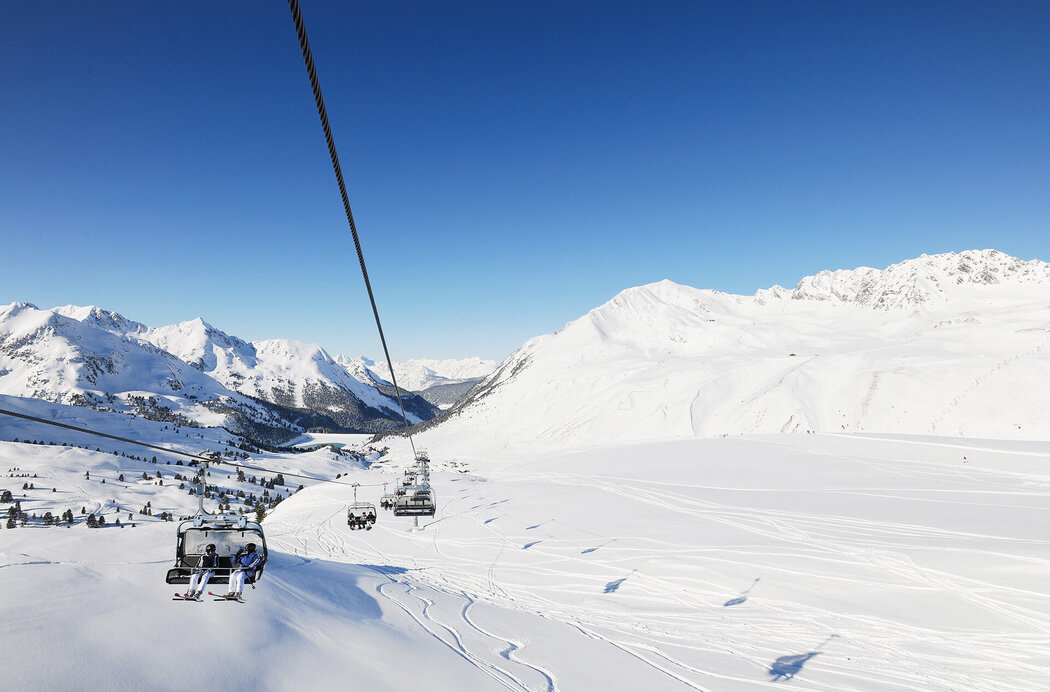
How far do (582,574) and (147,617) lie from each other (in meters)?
17.3

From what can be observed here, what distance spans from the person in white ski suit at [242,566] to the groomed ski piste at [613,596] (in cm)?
160

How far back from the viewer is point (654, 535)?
2691cm

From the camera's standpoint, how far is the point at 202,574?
9.61 meters

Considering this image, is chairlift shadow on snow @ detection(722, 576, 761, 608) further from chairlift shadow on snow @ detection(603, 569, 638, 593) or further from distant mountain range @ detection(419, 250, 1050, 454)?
distant mountain range @ detection(419, 250, 1050, 454)

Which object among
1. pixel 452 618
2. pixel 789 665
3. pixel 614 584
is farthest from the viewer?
pixel 614 584

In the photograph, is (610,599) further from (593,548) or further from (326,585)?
(326,585)

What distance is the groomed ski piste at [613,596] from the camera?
33.1 ft

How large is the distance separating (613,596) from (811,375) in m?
76.0

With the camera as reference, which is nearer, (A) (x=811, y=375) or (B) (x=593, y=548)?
(B) (x=593, y=548)

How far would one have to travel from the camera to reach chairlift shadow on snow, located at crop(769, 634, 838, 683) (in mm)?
13302

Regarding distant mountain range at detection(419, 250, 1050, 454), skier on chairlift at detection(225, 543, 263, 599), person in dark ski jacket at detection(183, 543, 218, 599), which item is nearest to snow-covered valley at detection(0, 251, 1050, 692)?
distant mountain range at detection(419, 250, 1050, 454)

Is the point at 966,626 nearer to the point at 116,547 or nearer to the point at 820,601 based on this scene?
the point at 820,601

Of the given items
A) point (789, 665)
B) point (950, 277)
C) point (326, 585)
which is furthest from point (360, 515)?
point (950, 277)

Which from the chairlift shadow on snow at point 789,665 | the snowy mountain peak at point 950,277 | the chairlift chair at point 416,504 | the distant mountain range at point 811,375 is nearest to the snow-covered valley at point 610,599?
the chairlift shadow on snow at point 789,665
